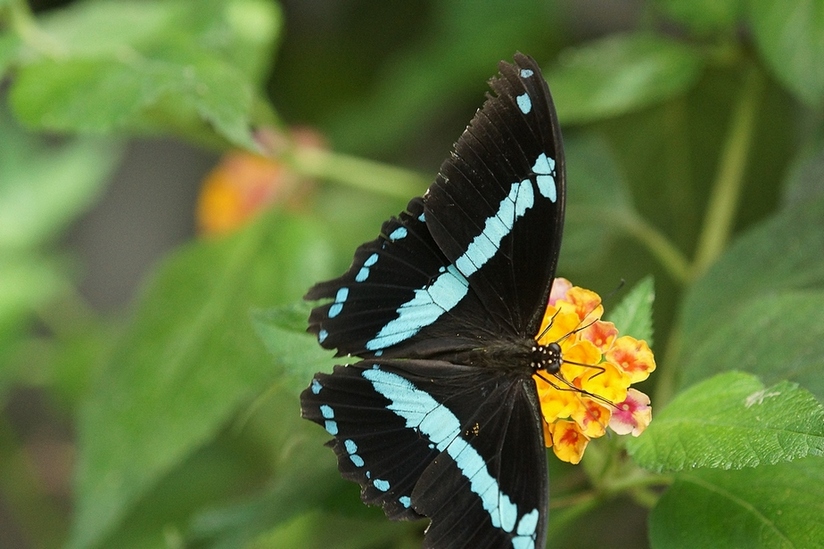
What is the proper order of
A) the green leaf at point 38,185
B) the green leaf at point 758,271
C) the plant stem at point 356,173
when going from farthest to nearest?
the green leaf at point 38,185
the plant stem at point 356,173
the green leaf at point 758,271

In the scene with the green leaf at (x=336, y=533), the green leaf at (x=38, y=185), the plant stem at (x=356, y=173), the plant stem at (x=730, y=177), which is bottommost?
the green leaf at (x=38, y=185)

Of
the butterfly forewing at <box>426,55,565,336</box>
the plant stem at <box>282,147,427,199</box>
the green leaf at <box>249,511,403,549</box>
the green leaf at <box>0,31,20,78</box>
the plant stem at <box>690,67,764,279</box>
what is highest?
the butterfly forewing at <box>426,55,565,336</box>

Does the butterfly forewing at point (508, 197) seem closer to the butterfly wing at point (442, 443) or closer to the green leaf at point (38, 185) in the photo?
the butterfly wing at point (442, 443)

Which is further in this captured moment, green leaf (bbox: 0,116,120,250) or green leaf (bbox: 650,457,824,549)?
green leaf (bbox: 0,116,120,250)

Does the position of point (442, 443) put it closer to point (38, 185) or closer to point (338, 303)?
point (338, 303)

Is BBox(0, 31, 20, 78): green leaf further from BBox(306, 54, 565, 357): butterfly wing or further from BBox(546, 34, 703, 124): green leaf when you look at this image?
BBox(546, 34, 703, 124): green leaf

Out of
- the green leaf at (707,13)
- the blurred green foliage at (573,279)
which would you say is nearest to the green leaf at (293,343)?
the blurred green foliage at (573,279)

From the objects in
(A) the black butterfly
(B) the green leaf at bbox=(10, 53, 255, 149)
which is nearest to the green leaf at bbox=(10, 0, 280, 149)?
(B) the green leaf at bbox=(10, 53, 255, 149)
